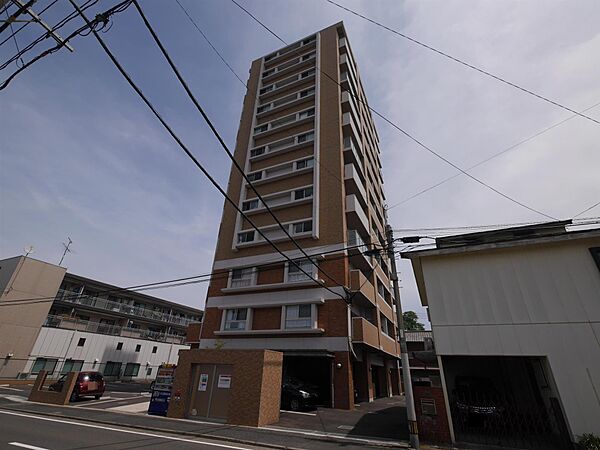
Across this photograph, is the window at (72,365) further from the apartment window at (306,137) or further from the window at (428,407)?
the window at (428,407)

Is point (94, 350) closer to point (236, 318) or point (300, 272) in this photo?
point (236, 318)

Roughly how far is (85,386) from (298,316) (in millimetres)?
13395

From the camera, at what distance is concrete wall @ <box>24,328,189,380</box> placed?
2716 cm

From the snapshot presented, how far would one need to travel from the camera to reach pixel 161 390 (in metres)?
13.6

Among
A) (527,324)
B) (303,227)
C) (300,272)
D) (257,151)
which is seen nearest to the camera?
(527,324)

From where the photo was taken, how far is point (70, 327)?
29219mm

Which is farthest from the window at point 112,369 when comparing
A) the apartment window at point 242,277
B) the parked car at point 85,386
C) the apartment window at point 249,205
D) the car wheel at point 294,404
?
the car wheel at point 294,404

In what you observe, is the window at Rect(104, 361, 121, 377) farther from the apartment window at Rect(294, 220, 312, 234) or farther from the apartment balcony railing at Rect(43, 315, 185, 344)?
the apartment window at Rect(294, 220, 312, 234)

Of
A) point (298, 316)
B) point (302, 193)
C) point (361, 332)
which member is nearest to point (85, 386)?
point (298, 316)

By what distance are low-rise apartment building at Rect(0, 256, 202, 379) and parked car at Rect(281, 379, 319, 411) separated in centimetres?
1701

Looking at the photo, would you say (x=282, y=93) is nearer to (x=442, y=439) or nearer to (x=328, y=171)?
(x=328, y=171)

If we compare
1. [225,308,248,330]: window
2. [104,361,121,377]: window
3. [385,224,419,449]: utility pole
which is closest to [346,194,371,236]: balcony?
[385,224,419,449]: utility pole

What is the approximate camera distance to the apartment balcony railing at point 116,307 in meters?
30.8

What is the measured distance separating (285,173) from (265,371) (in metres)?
17.3
